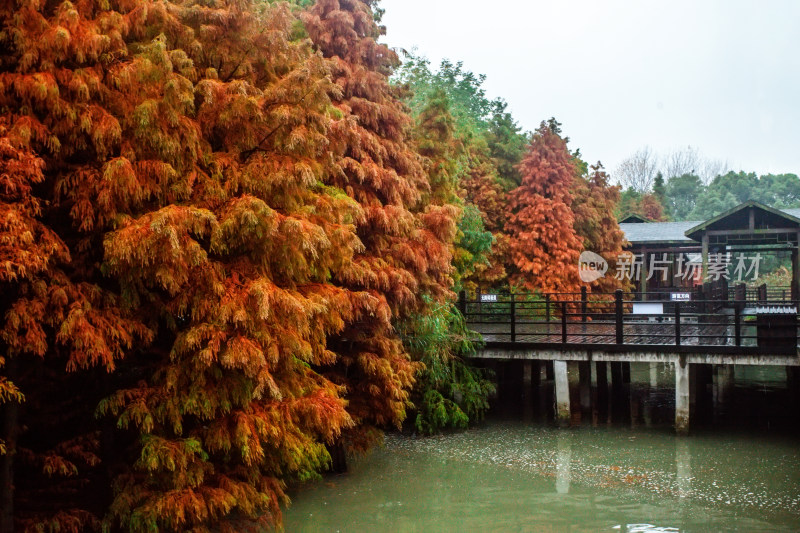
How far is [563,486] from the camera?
10.7 meters

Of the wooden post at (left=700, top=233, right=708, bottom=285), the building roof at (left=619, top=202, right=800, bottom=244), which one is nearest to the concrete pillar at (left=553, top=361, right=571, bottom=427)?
the building roof at (left=619, top=202, right=800, bottom=244)

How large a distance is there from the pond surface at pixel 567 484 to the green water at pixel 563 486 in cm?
2

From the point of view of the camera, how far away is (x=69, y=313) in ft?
21.1

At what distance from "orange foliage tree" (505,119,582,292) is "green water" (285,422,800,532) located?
860cm

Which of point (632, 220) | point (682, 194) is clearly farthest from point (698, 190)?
point (632, 220)

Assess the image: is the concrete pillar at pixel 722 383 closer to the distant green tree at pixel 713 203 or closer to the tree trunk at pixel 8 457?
the tree trunk at pixel 8 457

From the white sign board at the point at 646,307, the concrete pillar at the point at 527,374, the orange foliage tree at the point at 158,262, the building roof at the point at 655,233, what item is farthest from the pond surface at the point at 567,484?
the building roof at the point at 655,233

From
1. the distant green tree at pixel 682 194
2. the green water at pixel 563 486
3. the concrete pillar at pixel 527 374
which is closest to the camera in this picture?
A: the green water at pixel 563 486

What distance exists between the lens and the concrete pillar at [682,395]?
43.9ft

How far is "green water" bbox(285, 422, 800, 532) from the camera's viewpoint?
9.28 metres

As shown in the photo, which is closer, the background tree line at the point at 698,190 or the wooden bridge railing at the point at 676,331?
the wooden bridge railing at the point at 676,331

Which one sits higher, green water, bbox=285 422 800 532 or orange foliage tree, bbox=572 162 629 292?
orange foliage tree, bbox=572 162 629 292

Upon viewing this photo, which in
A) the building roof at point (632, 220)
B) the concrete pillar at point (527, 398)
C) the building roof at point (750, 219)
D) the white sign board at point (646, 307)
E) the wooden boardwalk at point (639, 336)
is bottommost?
the concrete pillar at point (527, 398)

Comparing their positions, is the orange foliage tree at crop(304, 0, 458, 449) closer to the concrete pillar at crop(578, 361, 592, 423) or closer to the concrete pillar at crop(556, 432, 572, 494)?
the concrete pillar at crop(556, 432, 572, 494)
